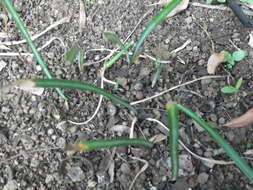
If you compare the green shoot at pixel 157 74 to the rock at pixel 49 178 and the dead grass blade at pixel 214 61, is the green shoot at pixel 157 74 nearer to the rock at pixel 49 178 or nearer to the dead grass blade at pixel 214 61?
the dead grass blade at pixel 214 61

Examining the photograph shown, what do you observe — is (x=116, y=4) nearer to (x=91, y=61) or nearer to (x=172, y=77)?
→ (x=91, y=61)

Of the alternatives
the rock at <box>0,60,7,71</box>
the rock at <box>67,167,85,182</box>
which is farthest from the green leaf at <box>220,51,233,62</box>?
the rock at <box>0,60,7,71</box>

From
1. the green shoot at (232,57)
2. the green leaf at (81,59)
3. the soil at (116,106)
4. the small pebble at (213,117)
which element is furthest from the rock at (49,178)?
the green shoot at (232,57)

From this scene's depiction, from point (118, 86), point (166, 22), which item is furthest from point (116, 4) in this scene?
point (118, 86)

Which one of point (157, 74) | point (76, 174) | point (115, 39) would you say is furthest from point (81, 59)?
point (76, 174)

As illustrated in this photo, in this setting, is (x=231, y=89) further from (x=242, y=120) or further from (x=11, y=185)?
(x=11, y=185)

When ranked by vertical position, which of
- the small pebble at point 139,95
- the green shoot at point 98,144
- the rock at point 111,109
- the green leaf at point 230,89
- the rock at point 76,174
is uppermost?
the green leaf at point 230,89

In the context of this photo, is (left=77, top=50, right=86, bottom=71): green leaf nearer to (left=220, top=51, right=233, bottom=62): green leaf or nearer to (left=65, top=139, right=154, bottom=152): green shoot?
(left=65, top=139, right=154, bottom=152): green shoot
